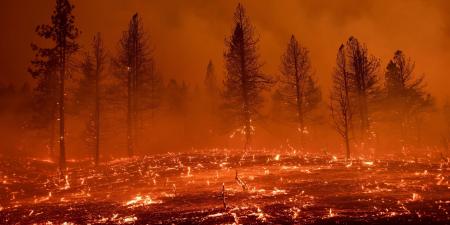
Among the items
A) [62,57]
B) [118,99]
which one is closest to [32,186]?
[62,57]

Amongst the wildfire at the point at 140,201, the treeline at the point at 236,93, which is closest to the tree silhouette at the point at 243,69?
the treeline at the point at 236,93

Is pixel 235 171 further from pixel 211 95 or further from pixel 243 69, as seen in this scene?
pixel 211 95

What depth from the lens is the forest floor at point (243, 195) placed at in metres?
7.44

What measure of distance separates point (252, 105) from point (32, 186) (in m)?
17.7

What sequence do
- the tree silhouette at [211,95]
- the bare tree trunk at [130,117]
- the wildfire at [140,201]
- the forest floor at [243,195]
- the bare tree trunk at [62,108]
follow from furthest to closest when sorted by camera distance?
the tree silhouette at [211,95]
the bare tree trunk at [130,117]
the bare tree trunk at [62,108]
the wildfire at [140,201]
the forest floor at [243,195]

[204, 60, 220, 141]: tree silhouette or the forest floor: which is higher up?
[204, 60, 220, 141]: tree silhouette

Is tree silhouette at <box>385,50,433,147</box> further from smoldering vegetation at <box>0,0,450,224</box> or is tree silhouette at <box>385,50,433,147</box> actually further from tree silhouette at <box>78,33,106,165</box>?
tree silhouette at <box>78,33,106,165</box>

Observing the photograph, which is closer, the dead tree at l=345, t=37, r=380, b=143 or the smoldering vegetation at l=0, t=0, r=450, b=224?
the smoldering vegetation at l=0, t=0, r=450, b=224

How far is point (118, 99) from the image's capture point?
116 feet

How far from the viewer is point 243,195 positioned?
9961 millimetres

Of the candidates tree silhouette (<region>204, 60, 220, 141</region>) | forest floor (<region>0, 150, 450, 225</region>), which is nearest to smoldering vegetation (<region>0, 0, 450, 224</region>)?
forest floor (<region>0, 150, 450, 225</region>)

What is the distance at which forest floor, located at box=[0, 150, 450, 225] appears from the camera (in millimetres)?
7438

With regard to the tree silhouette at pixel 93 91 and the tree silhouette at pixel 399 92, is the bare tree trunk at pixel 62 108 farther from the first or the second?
the tree silhouette at pixel 399 92

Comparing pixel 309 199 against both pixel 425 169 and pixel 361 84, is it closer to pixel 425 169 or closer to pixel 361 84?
pixel 425 169
